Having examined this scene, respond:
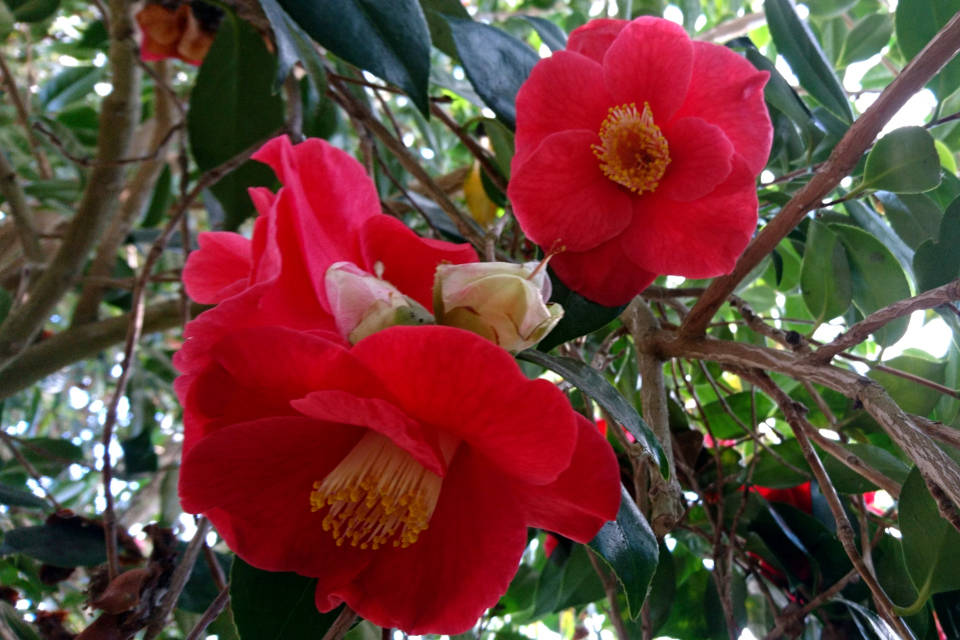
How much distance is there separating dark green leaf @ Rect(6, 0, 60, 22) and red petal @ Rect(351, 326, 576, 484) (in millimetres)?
1210

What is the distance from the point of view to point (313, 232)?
1.46 feet

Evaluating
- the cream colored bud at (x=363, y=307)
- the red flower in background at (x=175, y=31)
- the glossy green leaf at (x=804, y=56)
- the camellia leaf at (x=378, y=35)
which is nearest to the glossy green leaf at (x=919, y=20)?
the glossy green leaf at (x=804, y=56)

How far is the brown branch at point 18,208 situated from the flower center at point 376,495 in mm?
989

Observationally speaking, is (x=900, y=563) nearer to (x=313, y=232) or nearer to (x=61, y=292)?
(x=313, y=232)

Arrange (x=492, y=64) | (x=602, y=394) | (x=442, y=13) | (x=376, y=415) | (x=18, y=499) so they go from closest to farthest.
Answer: (x=376, y=415)
(x=602, y=394)
(x=492, y=64)
(x=442, y=13)
(x=18, y=499)

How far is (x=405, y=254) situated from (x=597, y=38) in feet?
1.05

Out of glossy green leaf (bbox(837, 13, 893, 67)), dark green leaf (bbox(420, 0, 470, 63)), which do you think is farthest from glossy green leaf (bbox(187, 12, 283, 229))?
glossy green leaf (bbox(837, 13, 893, 67))

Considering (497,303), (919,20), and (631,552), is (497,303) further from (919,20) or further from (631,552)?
(919,20)

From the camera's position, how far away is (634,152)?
58 cm

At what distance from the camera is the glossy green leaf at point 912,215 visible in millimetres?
698

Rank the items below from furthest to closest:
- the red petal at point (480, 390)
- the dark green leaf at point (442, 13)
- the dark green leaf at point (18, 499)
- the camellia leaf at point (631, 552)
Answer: the dark green leaf at point (18, 499)
the dark green leaf at point (442, 13)
the camellia leaf at point (631, 552)
the red petal at point (480, 390)

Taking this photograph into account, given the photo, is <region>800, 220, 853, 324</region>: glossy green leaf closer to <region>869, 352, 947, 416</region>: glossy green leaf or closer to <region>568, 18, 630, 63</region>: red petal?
<region>869, 352, 947, 416</region>: glossy green leaf

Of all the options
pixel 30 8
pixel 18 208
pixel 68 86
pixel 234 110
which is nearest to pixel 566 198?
pixel 234 110

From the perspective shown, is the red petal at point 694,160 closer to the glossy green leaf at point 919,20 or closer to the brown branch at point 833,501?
the brown branch at point 833,501
